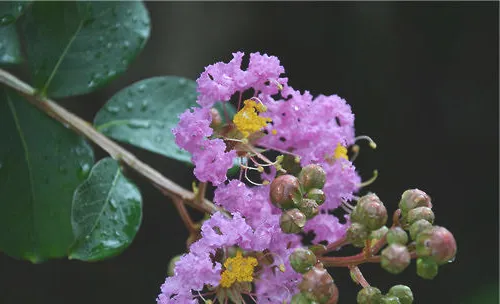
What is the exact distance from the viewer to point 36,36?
47.6 inches

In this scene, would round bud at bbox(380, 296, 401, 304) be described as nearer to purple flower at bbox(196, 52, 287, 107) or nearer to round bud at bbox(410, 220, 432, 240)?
round bud at bbox(410, 220, 432, 240)

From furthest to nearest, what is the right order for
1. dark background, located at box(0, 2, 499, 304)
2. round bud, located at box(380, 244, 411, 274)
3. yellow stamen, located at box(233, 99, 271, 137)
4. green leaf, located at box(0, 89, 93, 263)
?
dark background, located at box(0, 2, 499, 304), green leaf, located at box(0, 89, 93, 263), yellow stamen, located at box(233, 99, 271, 137), round bud, located at box(380, 244, 411, 274)

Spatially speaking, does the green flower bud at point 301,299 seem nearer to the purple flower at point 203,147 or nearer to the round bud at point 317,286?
the round bud at point 317,286

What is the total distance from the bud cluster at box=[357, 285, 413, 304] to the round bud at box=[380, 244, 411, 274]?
0.06m

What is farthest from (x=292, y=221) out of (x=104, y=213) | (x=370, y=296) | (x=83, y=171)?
(x=83, y=171)

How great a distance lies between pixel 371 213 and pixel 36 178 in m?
0.63

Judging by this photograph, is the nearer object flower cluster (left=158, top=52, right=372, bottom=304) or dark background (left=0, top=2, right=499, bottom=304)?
flower cluster (left=158, top=52, right=372, bottom=304)

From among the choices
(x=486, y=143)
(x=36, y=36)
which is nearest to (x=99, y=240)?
(x=36, y=36)

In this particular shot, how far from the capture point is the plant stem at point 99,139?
1.17 meters

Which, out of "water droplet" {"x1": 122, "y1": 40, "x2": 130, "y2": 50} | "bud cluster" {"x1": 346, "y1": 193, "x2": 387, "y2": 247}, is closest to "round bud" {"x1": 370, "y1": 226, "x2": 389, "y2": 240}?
"bud cluster" {"x1": 346, "y1": 193, "x2": 387, "y2": 247}

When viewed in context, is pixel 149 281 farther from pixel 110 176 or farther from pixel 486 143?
pixel 486 143

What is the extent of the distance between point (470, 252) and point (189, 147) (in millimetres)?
1703

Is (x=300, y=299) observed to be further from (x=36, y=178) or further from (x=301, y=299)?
(x=36, y=178)

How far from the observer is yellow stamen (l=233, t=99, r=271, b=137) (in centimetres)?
102
